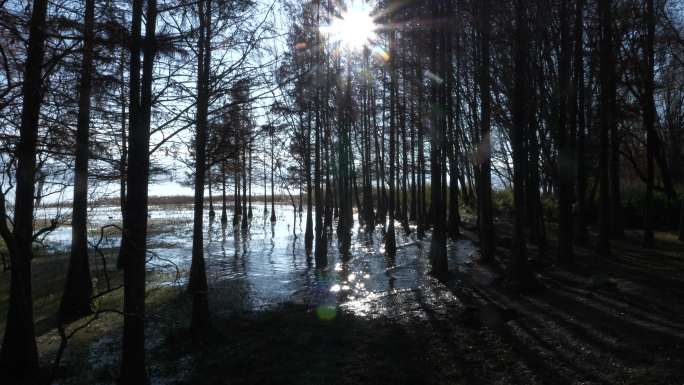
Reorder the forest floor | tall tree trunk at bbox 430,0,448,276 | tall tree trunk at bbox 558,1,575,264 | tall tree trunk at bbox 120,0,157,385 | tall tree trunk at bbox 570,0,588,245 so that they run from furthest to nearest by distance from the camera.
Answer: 1. tall tree trunk at bbox 430,0,448,276
2. tall tree trunk at bbox 570,0,588,245
3. tall tree trunk at bbox 558,1,575,264
4. the forest floor
5. tall tree trunk at bbox 120,0,157,385

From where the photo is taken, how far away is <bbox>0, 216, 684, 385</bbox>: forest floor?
6.11 metres

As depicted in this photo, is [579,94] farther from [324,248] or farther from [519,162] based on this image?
[324,248]

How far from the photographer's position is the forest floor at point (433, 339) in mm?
6109

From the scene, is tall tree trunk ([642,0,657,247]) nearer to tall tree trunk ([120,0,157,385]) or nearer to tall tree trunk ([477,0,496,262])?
tall tree trunk ([477,0,496,262])

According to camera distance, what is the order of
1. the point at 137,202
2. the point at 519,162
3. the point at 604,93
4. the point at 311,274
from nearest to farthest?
the point at 137,202 < the point at 519,162 < the point at 604,93 < the point at 311,274

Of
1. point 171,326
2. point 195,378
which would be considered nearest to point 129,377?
point 195,378

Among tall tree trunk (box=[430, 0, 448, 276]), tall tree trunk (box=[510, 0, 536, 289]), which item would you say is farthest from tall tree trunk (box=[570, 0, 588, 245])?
tall tree trunk (box=[430, 0, 448, 276])

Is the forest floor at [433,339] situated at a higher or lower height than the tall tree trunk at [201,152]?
lower

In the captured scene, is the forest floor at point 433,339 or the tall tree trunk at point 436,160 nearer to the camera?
the forest floor at point 433,339

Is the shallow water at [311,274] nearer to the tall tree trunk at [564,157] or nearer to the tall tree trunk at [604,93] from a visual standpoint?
the tall tree trunk at [564,157]

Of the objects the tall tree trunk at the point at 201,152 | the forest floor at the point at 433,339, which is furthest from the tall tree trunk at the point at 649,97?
the tall tree trunk at the point at 201,152

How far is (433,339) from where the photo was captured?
25.1 ft

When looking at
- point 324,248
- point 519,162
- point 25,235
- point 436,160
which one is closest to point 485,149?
point 436,160

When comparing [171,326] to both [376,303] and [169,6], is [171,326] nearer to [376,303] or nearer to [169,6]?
[376,303]
